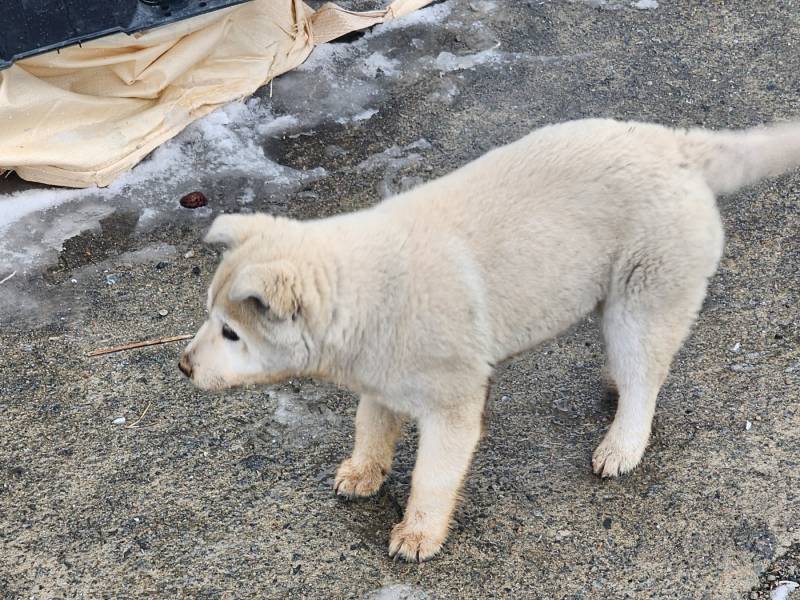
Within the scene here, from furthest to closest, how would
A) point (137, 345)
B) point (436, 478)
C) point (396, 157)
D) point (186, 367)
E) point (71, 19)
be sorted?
point (396, 157) → point (71, 19) → point (137, 345) → point (436, 478) → point (186, 367)

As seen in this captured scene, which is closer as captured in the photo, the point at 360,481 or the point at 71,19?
the point at 360,481

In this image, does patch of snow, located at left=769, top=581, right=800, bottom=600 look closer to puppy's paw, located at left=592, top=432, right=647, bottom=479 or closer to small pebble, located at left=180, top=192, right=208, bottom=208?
puppy's paw, located at left=592, top=432, right=647, bottom=479

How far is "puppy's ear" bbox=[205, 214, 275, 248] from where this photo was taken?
3.69 meters

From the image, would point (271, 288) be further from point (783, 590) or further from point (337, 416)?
point (783, 590)

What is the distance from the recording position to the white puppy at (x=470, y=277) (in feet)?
11.8

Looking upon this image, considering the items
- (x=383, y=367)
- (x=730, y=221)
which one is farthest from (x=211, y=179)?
(x=730, y=221)

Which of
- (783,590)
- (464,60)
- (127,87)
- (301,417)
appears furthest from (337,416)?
(464,60)

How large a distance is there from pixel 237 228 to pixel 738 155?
7.14 feet

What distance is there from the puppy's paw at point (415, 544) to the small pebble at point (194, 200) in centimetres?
281

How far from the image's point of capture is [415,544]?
3.94 meters

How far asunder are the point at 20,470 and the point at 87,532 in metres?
0.54

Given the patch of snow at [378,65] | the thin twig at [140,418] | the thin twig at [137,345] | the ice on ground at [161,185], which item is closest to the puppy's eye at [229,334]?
the thin twig at [140,418]

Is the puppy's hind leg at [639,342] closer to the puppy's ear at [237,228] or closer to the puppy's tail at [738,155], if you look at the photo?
the puppy's tail at [738,155]

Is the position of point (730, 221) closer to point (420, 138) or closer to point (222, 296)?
point (420, 138)
